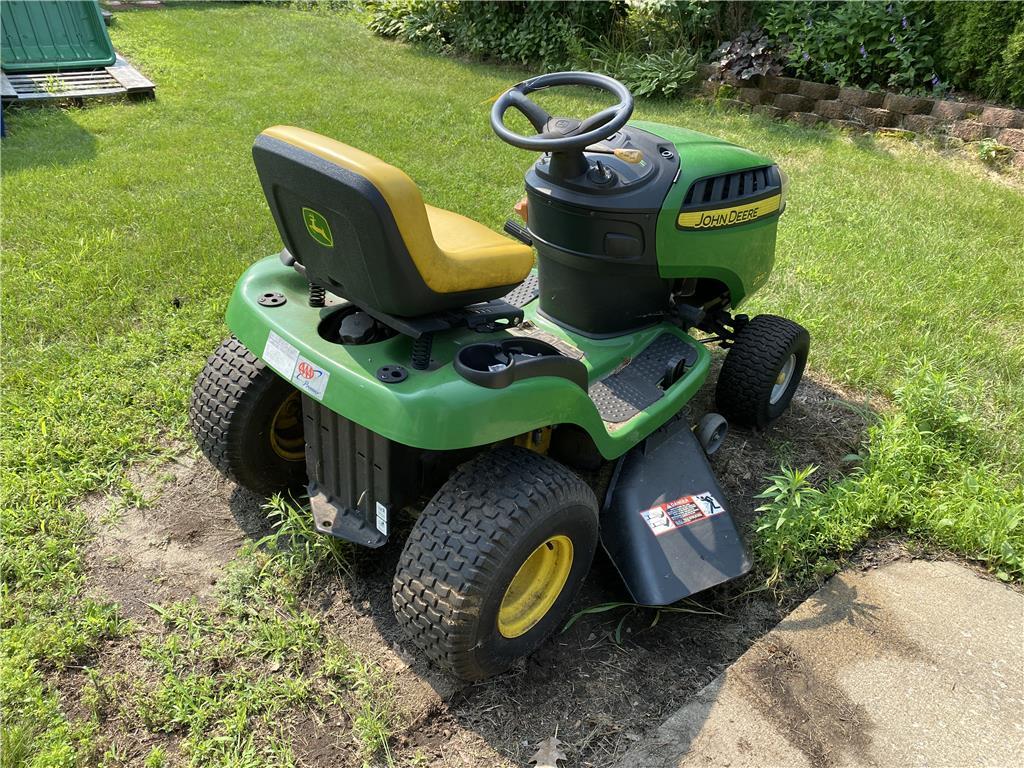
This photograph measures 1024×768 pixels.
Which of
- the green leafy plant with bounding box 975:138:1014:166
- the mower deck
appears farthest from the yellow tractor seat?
the green leafy plant with bounding box 975:138:1014:166

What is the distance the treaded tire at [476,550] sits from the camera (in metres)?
1.74

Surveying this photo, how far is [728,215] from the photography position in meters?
2.57

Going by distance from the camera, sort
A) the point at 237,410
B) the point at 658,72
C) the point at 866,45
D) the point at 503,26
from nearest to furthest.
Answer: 1. the point at 237,410
2. the point at 866,45
3. the point at 658,72
4. the point at 503,26

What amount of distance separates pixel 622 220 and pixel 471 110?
15.8ft

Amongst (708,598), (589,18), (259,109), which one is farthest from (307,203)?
(589,18)

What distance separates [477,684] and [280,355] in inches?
38.0

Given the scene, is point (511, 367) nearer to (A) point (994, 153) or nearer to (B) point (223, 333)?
(B) point (223, 333)

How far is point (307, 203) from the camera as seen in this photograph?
169cm

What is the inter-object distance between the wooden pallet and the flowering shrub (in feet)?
18.4

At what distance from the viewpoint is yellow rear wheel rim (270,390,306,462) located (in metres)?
2.31

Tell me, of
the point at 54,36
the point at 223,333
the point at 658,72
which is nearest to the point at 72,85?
the point at 54,36

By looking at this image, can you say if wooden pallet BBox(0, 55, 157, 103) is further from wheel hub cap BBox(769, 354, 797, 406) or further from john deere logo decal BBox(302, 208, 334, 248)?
wheel hub cap BBox(769, 354, 797, 406)

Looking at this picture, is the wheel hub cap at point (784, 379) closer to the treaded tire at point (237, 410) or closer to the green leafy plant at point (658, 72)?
the treaded tire at point (237, 410)

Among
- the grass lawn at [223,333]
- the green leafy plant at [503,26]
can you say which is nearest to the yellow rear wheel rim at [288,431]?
the grass lawn at [223,333]
